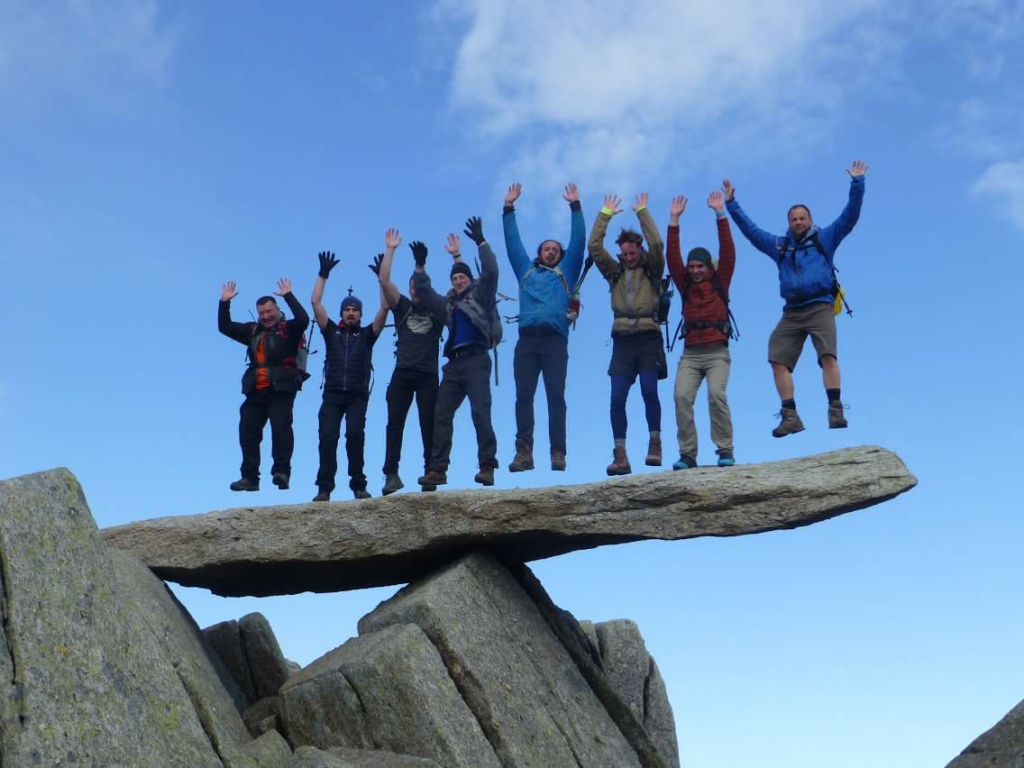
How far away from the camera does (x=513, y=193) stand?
20.9 meters

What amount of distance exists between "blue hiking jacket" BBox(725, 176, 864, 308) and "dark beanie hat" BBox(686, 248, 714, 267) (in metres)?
0.99

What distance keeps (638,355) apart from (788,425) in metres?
2.59

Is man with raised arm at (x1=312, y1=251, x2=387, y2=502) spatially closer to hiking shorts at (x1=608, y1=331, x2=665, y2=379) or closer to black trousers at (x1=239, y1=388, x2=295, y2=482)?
black trousers at (x1=239, y1=388, x2=295, y2=482)

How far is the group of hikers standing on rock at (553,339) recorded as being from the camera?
19.5 meters

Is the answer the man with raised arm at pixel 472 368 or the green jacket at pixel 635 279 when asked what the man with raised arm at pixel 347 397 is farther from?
the green jacket at pixel 635 279

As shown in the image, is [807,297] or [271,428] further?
[271,428]

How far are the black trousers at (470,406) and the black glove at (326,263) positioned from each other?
10.5 ft

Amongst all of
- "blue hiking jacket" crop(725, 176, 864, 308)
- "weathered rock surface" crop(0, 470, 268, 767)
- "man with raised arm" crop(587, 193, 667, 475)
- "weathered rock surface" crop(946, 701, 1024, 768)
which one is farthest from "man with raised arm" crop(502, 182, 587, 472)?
"weathered rock surface" crop(946, 701, 1024, 768)

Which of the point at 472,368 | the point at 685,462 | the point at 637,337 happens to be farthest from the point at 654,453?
the point at 472,368

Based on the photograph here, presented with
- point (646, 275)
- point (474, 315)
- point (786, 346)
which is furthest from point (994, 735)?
point (474, 315)

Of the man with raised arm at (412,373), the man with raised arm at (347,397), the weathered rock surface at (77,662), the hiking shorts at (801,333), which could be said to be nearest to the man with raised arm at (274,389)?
the man with raised arm at (347,397)

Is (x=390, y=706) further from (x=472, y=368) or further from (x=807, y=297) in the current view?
(x=807, y=297)

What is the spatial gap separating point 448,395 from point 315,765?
7.59 metres

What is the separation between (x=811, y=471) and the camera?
1819 cm
